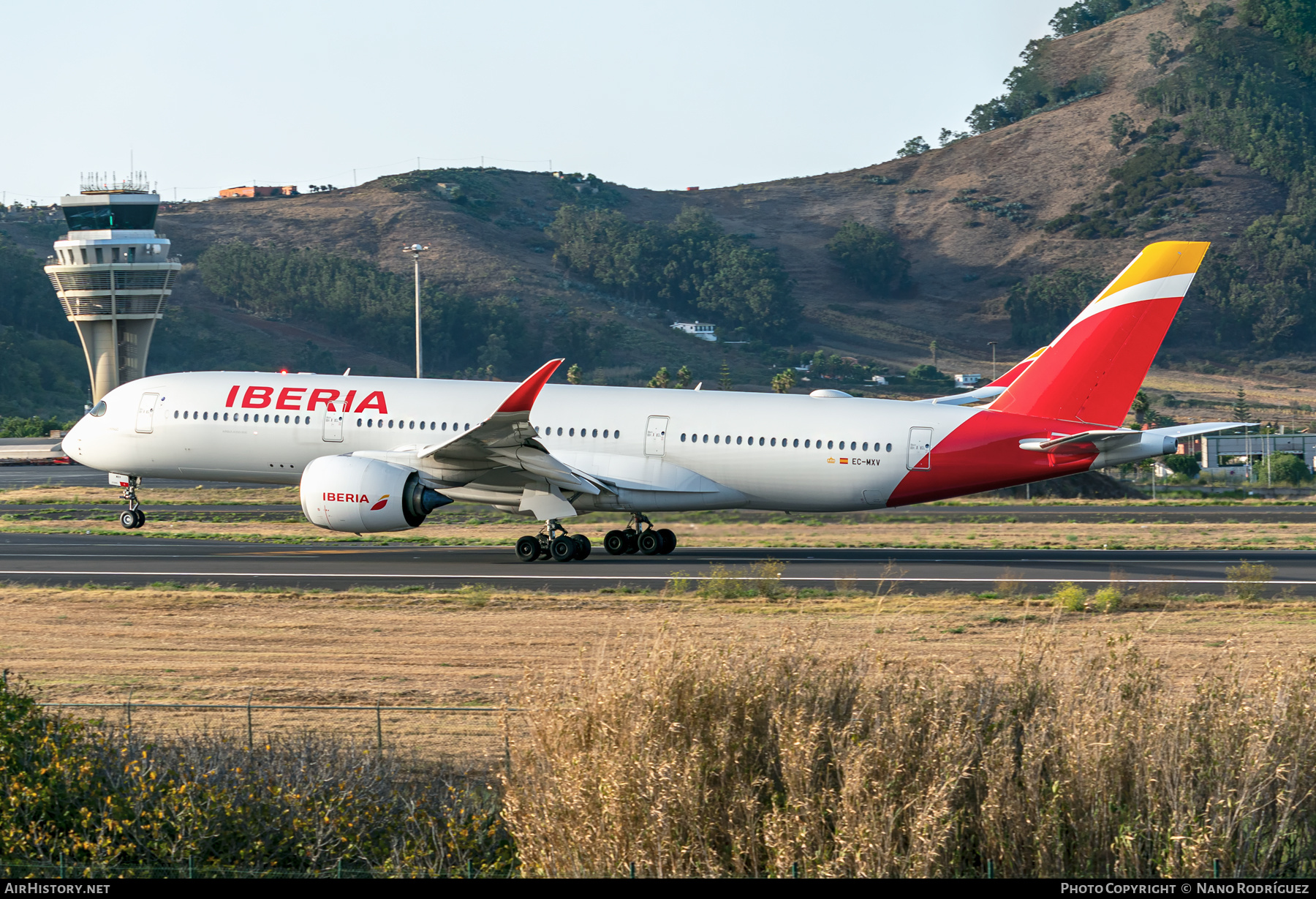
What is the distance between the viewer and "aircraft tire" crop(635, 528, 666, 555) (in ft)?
116

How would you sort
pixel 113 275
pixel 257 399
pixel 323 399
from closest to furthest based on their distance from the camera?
pixel 323 399 < pixel 257 399 < pixel 113 275

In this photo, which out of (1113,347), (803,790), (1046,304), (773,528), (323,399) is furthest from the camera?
(1046,304)

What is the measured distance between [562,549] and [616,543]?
1.97 metres

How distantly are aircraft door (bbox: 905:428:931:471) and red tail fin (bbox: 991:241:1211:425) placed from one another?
2.18 m

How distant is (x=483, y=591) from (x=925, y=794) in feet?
61.7

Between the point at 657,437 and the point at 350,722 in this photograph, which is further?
the point at 657,437

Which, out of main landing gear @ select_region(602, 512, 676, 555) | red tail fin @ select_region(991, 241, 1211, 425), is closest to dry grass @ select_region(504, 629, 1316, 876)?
red tail fin @ select_region(991, 241, 1211, 425)

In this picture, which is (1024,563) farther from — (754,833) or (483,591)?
(754,833)

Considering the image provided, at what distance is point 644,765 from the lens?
1078 centimetres

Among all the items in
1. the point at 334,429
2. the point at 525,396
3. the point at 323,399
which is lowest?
the point at 334,429

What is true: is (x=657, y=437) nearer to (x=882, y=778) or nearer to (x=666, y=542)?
(x=666, y=542)

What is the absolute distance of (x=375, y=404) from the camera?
3538 centimetres

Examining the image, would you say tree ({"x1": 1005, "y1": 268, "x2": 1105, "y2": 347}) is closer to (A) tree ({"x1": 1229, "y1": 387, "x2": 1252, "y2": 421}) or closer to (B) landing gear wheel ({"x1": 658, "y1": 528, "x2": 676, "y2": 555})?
(A) tree ({"x1": 1229, "y1": 387, "x2": 1252, "y2": 421})

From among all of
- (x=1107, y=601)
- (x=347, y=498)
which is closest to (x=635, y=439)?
(x=347, y=498)
